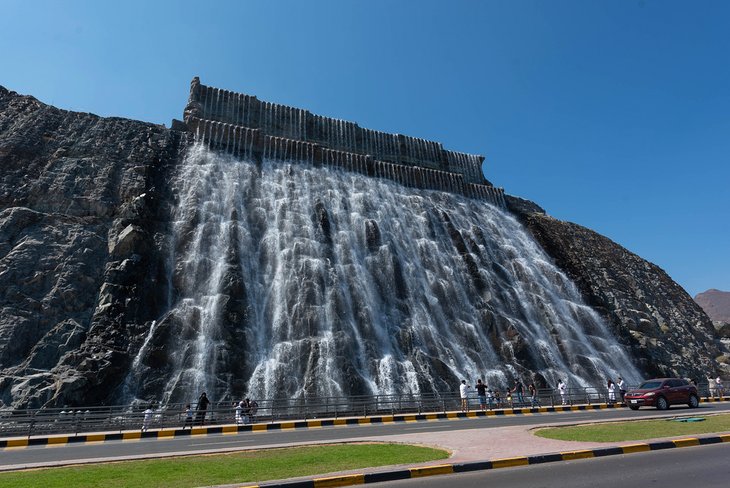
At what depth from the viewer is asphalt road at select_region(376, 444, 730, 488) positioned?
835 centimetres

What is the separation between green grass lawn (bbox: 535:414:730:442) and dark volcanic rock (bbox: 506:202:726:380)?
26.2m

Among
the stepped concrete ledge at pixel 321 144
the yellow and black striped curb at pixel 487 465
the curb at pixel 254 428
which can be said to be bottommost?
the yellow and black striped curb at pixel 487 465

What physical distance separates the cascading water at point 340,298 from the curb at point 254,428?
→ 443cm

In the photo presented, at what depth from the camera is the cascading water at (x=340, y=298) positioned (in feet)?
90.6

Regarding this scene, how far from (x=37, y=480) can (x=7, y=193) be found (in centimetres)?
2855

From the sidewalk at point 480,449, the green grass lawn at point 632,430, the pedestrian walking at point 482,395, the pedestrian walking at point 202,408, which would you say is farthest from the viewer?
the pedestrian walking at point 482,395

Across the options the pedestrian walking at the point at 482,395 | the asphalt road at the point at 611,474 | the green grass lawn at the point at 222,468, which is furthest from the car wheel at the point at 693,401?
the green grass lawn at the point at 222,468

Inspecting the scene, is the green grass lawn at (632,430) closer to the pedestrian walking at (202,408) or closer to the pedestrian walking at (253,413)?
the pedestrian walking at (253,413)

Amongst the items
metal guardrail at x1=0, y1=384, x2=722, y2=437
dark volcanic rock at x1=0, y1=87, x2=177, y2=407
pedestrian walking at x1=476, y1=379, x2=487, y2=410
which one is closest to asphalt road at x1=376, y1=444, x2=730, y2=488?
metal guardrail at x1=0, y1=384, x2=722, y2=437

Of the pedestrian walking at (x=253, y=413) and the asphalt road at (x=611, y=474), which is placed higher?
the pedestrian walking at (x=253, y=413)

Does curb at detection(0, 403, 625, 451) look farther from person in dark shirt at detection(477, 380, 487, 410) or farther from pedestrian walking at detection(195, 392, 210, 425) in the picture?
pedestrian walking at detection(195, 392, 210, 425)

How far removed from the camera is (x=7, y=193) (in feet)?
101

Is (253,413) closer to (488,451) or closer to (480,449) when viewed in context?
(480,449)

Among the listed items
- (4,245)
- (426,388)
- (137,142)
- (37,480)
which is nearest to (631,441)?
(37,480)
